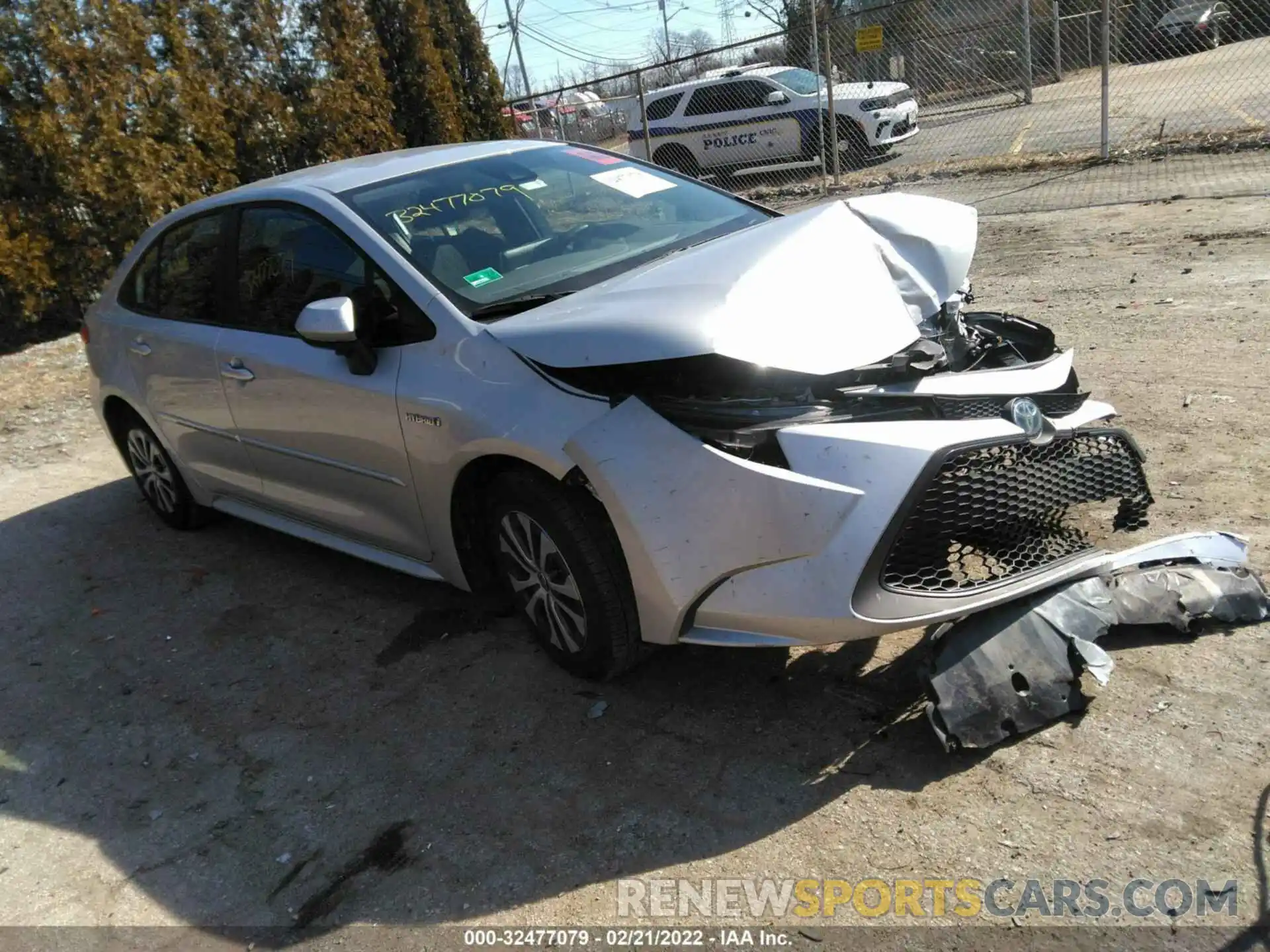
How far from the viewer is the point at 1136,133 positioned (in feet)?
42.5

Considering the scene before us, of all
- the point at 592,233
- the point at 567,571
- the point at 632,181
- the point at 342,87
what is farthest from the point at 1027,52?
the point at 567,571

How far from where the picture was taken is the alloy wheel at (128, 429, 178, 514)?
555 centimetres

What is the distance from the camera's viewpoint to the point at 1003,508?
2932mm

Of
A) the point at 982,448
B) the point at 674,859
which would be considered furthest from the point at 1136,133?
the point at 674,859

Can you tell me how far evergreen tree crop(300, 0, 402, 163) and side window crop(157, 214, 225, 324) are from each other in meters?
9.10

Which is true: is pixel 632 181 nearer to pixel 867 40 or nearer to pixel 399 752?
pixel 399 752

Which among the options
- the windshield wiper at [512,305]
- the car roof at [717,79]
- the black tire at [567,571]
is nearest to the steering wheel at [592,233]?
the windshield wiper at [512,305]

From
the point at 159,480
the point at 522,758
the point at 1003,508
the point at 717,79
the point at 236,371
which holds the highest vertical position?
the point at 717,79

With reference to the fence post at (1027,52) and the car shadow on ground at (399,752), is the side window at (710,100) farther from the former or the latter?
the car shadow on ground at (399,752)

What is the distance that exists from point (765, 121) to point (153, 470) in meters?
11.7

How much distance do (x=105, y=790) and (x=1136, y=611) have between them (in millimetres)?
3487

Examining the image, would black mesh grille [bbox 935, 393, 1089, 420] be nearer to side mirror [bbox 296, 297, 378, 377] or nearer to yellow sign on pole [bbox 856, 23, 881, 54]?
side mirror [bbox 296, 297, 378, 377]

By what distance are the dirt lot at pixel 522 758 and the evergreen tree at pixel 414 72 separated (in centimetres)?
1139

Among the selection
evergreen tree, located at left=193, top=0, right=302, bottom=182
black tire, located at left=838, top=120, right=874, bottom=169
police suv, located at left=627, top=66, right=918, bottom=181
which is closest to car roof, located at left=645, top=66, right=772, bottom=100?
police suv, located at left=627, top=66, right=918, bottom=181
